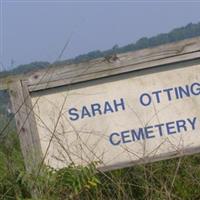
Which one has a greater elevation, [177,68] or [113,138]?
[177,68]

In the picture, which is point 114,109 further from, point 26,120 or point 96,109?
point 26,120

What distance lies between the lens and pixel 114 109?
4430mm

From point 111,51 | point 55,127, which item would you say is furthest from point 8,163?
point 111,51

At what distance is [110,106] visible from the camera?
4430 mm

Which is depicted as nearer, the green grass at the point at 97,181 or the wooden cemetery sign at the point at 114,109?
the green grass at the point at 97,181

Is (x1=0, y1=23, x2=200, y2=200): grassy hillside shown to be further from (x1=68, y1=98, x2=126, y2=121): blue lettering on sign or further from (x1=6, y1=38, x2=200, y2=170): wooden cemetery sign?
(x1=68, y1=98, x2=126, y2=121): blue lettering on sign

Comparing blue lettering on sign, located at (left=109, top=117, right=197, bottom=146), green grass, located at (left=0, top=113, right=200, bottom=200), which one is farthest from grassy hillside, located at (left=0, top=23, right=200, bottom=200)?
blue lettering on sign, located at (left=109, top=117, right=197, bottom=146)

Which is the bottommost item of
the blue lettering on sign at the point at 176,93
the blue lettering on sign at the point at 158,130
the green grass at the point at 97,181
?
the green grass at the point at 97,181

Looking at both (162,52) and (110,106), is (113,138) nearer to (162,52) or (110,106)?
(110,106)

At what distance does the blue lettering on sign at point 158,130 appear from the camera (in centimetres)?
438

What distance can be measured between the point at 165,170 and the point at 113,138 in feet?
1.84

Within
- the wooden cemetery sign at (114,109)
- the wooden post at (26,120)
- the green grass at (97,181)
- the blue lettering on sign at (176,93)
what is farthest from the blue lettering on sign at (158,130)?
the wooden post at (26,120)

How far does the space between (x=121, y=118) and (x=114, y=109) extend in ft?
0.25

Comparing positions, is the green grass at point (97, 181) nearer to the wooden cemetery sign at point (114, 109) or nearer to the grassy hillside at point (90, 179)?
the grassy hillside at point (90, 179)
